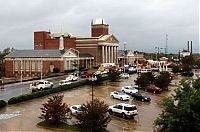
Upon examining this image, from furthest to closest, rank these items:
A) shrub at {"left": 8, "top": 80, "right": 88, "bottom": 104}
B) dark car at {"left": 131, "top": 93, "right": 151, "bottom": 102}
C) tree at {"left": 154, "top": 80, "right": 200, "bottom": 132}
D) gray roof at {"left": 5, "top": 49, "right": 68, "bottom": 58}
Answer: gray roof at {"left": 5, "top": 49, "right": 68, "bottom": 58}, dark car at {"left": 131, "top": 93, "right": 151, "bottom": 102}, shrub at {"left": 8, "top": 80, "right": 88, "bottom": 104}, tree at {"left": 154, "top": 80, "right": 200, "bottom": 132}

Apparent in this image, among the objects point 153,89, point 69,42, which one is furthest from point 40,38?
point 153,89

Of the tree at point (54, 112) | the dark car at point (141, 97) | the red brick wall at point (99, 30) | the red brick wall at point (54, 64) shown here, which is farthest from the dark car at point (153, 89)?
the red brick wall at point (99, 30)

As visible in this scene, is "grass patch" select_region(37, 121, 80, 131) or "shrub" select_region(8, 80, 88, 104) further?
"shrub" select_region(8, 80, 88, 104)

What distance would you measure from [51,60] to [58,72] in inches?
163

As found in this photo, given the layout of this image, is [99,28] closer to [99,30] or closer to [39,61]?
[99,30]

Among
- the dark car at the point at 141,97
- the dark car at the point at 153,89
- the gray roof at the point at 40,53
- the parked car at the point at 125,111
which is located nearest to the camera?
the parked car at the point at 125,111

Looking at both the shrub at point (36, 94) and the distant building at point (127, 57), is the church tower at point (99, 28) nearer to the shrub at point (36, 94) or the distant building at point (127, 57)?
the distant building at point (127, 57)

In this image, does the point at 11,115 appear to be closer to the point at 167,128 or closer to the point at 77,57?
the point at 167,128

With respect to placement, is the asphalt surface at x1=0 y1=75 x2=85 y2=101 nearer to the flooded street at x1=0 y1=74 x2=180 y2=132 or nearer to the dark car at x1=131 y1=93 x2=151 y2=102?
the flooded street at x1=0 y1=74 x2=180 y2=132

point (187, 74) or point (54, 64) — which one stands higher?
Result: point (54, 64)

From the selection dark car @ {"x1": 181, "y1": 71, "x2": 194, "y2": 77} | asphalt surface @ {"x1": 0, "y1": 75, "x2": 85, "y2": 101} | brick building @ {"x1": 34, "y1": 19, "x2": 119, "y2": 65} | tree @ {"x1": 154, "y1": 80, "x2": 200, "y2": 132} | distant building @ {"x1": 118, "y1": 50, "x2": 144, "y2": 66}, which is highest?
brick building @ {"x1": 34, "y1": 19, "x2": 119, "y2": 65}

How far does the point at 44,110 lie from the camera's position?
3133 cm

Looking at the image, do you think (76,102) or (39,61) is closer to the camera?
(76,102)

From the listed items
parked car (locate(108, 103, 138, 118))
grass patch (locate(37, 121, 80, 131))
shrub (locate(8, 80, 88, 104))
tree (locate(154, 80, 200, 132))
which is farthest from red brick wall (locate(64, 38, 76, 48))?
tree (locate(154, 80, 200, 132))
